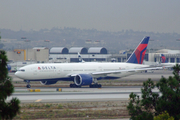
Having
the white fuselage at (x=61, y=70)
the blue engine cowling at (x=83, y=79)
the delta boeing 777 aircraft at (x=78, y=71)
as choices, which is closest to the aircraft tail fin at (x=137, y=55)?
the delta boeing 777 aircraft at (x=78, y=71)

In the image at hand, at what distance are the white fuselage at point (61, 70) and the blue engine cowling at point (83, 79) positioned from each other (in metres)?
1.63

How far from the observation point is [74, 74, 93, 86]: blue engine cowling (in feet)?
159

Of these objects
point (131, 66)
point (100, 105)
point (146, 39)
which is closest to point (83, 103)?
point (100, 105)

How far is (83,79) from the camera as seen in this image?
4856 centimetres

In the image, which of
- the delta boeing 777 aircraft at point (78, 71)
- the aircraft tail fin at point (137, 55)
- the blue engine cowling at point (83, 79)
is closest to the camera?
the delta boeing 777 aircraft at point (78, 71)

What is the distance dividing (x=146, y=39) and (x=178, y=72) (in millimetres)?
41739

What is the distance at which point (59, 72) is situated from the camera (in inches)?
1951

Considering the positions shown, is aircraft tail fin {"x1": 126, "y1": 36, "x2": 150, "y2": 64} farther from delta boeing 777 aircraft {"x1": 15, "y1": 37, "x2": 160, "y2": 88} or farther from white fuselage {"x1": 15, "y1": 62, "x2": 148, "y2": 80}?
white fuselage {"x1": 15, "y1": 62, "x2": 148, "y2": 80}

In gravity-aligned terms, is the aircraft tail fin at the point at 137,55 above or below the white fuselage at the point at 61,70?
above

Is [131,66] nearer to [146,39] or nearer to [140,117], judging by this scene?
[146,39]

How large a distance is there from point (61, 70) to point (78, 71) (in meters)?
3.30

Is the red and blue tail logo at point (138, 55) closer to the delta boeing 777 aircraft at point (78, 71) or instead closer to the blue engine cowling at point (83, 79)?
the delta boeing 777 aircraft at point (78, 71)

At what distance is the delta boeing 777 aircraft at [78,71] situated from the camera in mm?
47906

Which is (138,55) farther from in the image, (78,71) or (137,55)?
(78,71)
